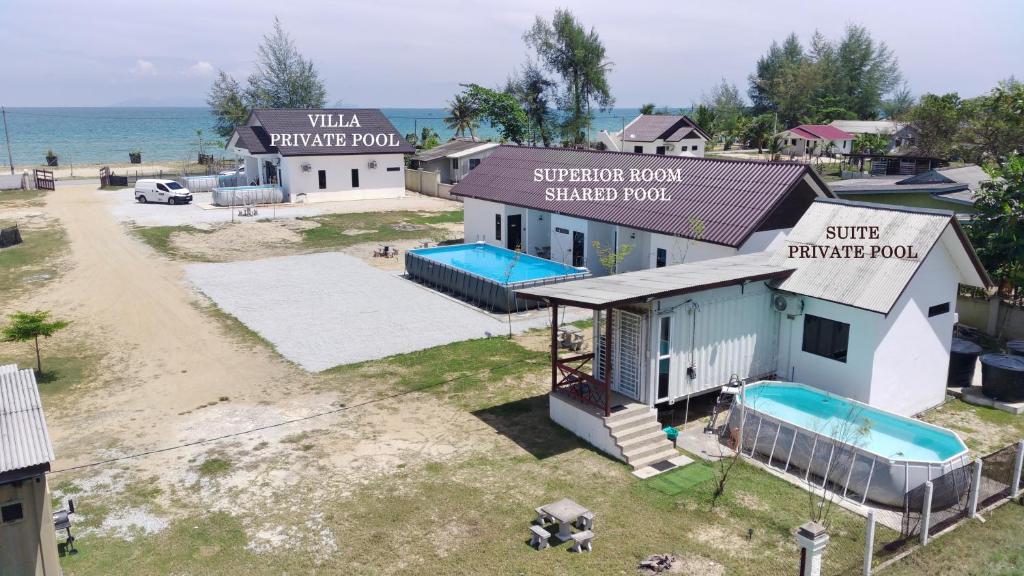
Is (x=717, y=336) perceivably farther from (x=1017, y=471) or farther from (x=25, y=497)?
(x=25, y=497)

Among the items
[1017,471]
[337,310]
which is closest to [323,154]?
[337,310]

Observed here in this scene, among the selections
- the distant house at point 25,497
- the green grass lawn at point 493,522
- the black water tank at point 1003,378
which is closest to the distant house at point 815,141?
the black water tank at point 1003,378

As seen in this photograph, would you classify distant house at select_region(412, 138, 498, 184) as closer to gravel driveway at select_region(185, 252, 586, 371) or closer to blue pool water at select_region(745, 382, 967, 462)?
gravel driveway at select_region(185, 252, 586, 371)

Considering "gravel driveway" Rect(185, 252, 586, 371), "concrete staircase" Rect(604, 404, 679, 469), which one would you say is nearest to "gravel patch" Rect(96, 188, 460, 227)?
"gravel driveway" Rect(185, 252, 586, 371)

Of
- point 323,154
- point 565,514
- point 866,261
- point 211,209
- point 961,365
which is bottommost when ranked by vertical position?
point 565,514

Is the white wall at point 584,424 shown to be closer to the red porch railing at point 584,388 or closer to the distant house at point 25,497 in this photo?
the red porch railing at point 584,388

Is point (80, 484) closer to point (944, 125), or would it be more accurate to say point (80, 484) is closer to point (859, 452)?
point (859, 452)
